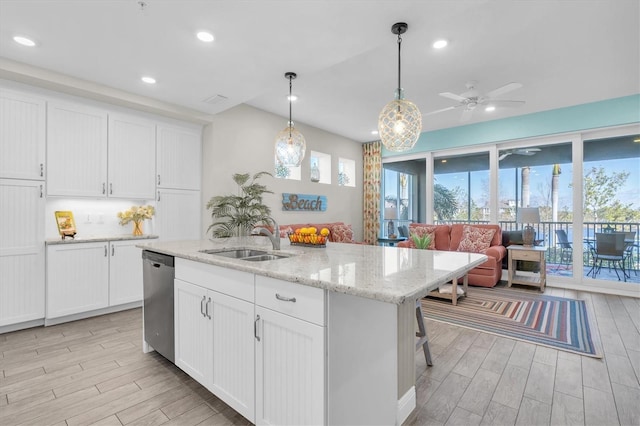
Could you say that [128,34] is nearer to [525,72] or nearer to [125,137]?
[125,137]

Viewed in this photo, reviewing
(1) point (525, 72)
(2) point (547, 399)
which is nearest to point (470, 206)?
(1) point (525, 72)

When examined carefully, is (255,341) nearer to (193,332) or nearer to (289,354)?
(289,354)

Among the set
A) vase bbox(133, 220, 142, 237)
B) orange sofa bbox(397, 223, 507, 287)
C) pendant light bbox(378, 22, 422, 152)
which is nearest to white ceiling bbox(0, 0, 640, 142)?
pendant light bbox(378, 22, 422, 152)

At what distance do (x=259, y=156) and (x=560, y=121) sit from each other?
4.90 meters

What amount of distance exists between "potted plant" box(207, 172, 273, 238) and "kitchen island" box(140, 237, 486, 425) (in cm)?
235

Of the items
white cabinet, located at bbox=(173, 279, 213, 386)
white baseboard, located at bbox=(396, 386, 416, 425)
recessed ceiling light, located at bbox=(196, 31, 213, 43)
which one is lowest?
white baseboard, located at bbox=(396, 386, 416, 425)

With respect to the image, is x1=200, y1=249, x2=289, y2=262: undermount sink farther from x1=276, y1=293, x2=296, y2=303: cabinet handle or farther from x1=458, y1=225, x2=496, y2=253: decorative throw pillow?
x1=458, y1=225, x2=496, y2=253: decorative throw pillow

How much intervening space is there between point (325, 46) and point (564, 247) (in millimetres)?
5091

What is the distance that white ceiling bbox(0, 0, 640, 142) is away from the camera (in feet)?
7.27

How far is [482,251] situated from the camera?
495 cm

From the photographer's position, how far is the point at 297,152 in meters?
3.25

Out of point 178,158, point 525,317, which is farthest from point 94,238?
point 525,317

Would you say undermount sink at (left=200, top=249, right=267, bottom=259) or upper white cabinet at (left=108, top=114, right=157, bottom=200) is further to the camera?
upper white cabinet at (left=108, top=114, right=157, bottom=200)

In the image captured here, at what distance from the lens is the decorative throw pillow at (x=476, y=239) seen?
199 inches
